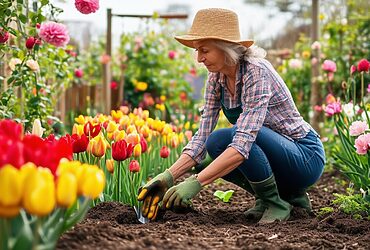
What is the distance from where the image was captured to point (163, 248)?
1.84m

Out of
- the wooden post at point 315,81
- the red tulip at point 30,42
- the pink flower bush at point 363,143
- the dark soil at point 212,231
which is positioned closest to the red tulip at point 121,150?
the dark soil at point 212,231

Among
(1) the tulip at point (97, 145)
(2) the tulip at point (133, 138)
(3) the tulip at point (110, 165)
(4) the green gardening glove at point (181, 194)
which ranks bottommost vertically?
(4) the green gardening glove at point (181, 194)

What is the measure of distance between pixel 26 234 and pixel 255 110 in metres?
1.51

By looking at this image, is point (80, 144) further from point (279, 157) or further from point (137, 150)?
point (279, 157)

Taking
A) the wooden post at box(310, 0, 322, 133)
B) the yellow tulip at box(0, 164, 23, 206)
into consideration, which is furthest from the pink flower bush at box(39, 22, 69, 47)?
the wooden post at box(310, 0, 322, 133)

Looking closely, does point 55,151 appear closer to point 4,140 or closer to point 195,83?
point 4,140

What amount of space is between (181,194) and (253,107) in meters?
0.49

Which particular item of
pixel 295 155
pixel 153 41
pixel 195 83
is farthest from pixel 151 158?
pixel 195 83

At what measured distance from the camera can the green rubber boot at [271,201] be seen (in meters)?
2.96

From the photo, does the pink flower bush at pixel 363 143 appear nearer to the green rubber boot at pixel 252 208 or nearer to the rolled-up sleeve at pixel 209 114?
the green rubber boot at pixel 252 208

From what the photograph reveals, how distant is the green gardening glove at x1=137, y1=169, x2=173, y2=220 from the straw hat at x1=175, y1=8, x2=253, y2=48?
1.97 ft

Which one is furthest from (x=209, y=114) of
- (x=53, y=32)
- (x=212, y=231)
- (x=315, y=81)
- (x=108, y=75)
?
(x=108, y=75)

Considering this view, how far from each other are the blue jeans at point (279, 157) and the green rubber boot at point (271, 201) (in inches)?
1.6

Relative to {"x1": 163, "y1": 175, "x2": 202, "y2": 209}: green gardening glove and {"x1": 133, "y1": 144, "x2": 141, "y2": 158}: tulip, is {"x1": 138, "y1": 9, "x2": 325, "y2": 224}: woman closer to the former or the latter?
{"x1": 163, "y1": 175, "x2": 202, "y2": 209}: green gardening glove
